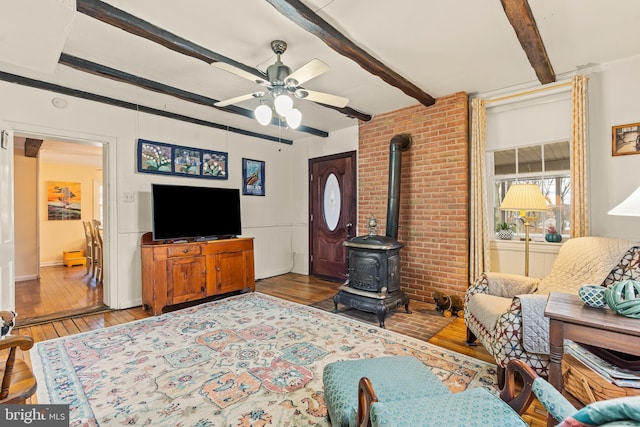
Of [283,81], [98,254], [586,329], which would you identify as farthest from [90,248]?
[586,329]

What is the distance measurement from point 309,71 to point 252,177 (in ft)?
10.4

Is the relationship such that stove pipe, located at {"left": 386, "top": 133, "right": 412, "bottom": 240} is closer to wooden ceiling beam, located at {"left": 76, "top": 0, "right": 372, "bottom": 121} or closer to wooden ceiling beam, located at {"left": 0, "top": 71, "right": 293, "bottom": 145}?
wooden ceiling beam, located at {"left": 76, "top": 0, "right": 372, "bottom": 121}

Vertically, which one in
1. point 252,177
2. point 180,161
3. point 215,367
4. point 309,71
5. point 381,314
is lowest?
point 215,367

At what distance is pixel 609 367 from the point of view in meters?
1.57

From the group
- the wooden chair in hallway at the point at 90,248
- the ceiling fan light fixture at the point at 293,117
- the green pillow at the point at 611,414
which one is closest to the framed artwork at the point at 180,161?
the ceiling fan light fixture at the point at 293,117

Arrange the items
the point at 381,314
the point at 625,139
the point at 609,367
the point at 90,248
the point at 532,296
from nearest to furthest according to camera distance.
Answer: the point at 609,367 < the point at 532,296 < the point at 625,139 < the point at 381,314 < the point at 90,248

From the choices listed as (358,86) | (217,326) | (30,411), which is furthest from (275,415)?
(358,86)

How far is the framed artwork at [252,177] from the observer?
4977mm

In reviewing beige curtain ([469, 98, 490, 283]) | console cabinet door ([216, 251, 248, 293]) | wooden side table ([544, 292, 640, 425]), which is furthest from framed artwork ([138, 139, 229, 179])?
wooden side table ([544, 292, 640, 425])

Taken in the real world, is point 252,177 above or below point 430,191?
above

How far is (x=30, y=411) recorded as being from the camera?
139 centimetres

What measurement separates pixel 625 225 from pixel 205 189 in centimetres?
452

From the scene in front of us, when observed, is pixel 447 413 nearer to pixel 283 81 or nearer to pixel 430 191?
pixel 283 81

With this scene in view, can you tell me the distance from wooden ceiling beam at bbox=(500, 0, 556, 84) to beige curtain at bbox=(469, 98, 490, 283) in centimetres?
64
